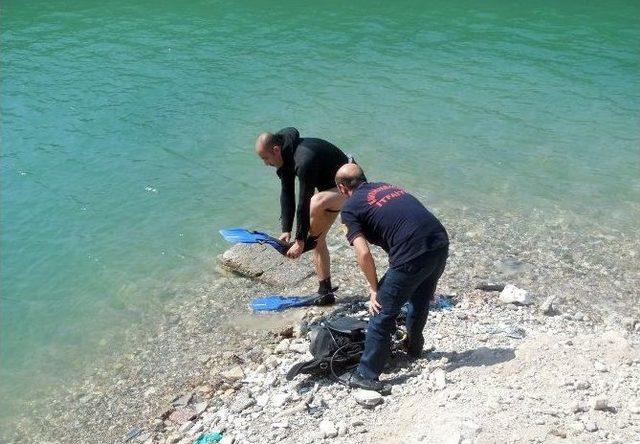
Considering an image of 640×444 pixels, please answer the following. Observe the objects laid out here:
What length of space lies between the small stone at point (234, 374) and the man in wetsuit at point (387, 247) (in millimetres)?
1476

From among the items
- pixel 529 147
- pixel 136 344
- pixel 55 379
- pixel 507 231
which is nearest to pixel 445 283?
pixel 507 231

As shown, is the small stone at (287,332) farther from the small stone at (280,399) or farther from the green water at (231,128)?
the green water at (231,128)

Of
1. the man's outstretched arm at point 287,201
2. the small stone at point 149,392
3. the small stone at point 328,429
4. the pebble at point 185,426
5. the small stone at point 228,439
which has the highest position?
the man's outstretched arm at point 287,201

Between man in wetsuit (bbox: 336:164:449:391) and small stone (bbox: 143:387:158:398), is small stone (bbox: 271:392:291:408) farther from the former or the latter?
small stone (bbox: 143:387:158:398)

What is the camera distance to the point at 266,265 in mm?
9391

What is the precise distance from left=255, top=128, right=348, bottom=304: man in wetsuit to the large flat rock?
1502mm

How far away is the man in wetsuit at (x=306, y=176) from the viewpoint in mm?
7059

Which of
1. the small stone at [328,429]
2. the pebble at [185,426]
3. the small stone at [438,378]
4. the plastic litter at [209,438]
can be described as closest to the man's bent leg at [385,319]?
the small stone at [438,378]

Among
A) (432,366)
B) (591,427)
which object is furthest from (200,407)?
(591,427)

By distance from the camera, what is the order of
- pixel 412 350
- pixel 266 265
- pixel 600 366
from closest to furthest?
pixel 600 366
pixel 412 350
pixel 266 265

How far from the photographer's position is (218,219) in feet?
36.7

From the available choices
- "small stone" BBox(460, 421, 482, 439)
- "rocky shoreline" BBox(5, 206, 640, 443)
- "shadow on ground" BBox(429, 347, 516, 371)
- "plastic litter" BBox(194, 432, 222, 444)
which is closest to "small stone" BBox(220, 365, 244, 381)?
"rocky shoreline" BBox(5, 206, 640, 443)

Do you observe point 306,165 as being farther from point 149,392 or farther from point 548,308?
point 548,308

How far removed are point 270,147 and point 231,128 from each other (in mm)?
8076
